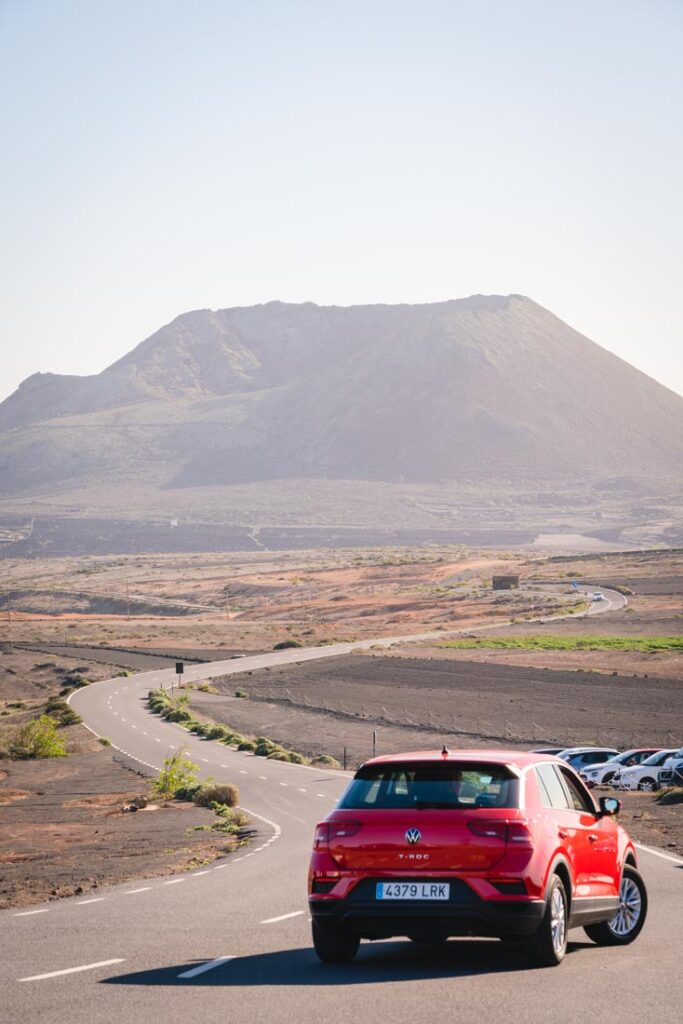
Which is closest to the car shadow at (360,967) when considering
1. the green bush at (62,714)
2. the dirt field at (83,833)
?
the dirt field at (83,833)

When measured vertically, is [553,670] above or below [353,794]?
below

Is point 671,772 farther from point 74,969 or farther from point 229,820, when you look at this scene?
point 74,969

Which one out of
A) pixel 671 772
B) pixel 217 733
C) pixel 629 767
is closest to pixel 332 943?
pixel 671 772

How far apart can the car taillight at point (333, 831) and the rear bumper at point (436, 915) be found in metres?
0.39

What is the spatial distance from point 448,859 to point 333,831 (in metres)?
0.93

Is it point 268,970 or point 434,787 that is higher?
point 434,787

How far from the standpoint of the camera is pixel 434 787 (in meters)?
10.8

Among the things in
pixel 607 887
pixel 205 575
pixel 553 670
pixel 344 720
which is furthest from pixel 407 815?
pixel 205 575

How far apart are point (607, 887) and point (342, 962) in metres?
2.37

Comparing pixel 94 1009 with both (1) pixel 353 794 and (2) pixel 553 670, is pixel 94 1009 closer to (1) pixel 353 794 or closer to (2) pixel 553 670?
(1) pixel 353 794

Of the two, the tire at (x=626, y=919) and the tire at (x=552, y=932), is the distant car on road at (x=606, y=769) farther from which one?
the tire at (x=552, y=932)

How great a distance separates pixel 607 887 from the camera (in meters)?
11.8

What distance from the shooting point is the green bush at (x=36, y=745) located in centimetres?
4922

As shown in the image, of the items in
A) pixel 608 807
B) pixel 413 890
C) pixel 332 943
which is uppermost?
pixel 608 807
